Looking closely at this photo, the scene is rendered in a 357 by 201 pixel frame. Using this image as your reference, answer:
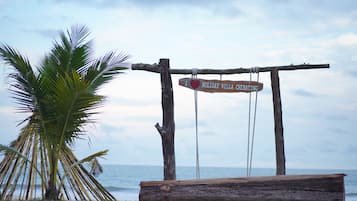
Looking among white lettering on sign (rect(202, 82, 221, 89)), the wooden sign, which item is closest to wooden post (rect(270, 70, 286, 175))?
the wooden sign

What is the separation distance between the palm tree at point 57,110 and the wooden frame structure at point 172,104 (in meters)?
0.74

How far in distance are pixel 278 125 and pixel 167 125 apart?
4.95 ft

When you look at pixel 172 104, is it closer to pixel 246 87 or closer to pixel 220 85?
pixel 220 85

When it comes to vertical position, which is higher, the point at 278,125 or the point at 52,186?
the point at 278,125

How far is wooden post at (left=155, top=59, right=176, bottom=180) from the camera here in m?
8.17

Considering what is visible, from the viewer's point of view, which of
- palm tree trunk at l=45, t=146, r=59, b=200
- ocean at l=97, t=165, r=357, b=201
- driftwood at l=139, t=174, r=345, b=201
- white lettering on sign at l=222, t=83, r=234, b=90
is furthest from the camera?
ocean at l=97, t=165, r=357, b=201

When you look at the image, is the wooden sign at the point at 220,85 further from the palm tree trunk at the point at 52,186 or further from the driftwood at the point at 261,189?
the palm tree trunk at the point at 52,186

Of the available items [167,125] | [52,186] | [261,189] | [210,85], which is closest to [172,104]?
[167,125]

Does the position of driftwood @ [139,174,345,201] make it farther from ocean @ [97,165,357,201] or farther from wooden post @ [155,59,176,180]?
ocean @ [97,165,357,201]

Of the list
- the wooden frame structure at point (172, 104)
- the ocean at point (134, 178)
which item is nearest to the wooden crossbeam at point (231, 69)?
the wooden frame structure at point (172, 104)

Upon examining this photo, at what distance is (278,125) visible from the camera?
330 inches

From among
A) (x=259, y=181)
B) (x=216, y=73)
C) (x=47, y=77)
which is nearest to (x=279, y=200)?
(x=259, y=181)

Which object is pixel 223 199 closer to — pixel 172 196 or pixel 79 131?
pixel 172 196

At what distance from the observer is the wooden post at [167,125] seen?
8.17 meters
